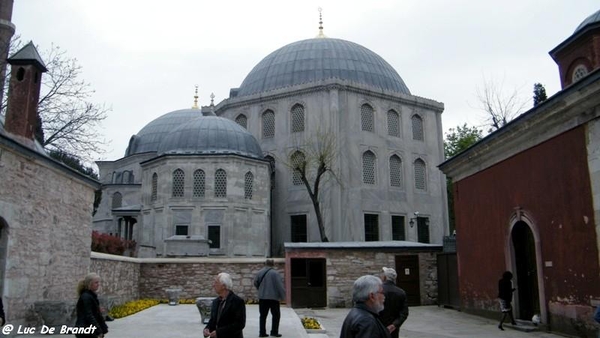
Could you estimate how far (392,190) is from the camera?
104 ft

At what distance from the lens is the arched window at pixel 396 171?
32.1m

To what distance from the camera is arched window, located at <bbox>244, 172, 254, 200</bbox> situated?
27422 millimetres

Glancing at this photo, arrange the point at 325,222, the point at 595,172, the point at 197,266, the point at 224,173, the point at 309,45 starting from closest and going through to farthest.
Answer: the point at 595,172, the point at 197,266, the point at 224,173, the point at 325,222, the point at 309,45

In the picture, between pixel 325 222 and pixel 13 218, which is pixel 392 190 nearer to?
pixel 325 222

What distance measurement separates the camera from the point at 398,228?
1242 inches

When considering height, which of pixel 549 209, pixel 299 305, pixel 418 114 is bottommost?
pixel 299 305

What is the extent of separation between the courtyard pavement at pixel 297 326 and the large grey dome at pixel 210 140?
12.5m

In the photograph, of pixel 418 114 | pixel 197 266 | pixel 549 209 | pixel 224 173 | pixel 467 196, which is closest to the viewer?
pixel 549 209

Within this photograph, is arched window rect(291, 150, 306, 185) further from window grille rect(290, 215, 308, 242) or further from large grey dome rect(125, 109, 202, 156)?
large grey dome rect(125, 109, 202, 156)

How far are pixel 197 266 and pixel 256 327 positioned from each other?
346 inches

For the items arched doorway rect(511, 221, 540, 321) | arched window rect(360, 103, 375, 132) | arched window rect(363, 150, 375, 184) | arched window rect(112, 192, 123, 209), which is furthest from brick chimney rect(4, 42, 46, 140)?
arched window rect(112, 192, 123, 209)

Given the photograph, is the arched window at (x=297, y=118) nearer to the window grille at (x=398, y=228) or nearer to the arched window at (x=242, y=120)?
the arched window at (x=242, y=120)

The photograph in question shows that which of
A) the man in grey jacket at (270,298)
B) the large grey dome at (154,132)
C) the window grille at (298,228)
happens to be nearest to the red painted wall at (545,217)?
the man in grey jacket at (270,298)

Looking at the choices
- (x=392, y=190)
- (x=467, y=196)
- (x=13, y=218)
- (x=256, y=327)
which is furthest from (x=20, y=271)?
(x=392, y=190)
